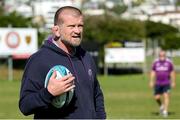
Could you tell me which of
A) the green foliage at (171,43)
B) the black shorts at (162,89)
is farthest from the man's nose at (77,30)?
the green foliage at (171,43)

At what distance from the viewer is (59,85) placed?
4.68 m

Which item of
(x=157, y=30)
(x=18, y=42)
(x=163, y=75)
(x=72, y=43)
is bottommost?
(x=157, y=30)

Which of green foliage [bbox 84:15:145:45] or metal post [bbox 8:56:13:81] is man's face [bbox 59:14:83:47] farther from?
green foliage [bbox 84:15:145:45]

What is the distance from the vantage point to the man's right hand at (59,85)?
4676mm

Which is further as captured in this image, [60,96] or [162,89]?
[162,89]

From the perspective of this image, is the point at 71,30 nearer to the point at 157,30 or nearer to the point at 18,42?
the point at 18,42

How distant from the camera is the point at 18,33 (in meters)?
49.8

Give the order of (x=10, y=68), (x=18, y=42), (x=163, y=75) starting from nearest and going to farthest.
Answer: (x=163, y=75), (x=10, y=68), (x=18, y=42)

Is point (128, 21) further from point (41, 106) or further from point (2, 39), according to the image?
point (41, 106)

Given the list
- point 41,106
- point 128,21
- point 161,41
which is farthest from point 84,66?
point 161,41

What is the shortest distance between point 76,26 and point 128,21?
212 ft

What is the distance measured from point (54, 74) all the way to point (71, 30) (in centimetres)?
45

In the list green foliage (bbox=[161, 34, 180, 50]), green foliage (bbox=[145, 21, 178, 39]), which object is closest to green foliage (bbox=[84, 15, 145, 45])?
green foliage (bbox=[161, 34, 180, 50])

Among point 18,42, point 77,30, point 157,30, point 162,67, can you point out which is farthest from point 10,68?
point 157,30
